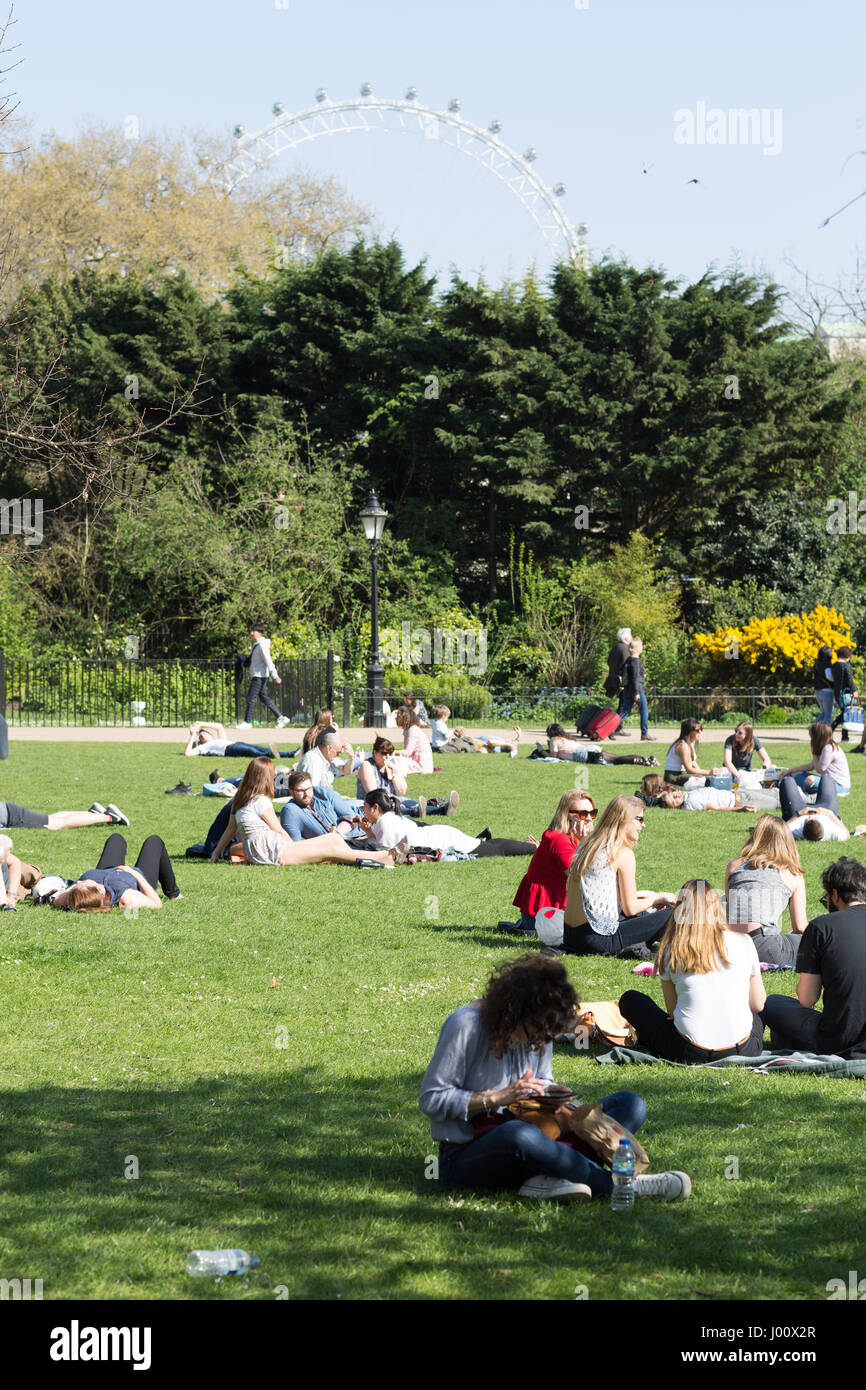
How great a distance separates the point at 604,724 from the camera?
942 inches

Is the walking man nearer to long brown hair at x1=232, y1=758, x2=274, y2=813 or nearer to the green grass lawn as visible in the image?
long brown hair at x1=232, y1=758, x2=274, y2=813

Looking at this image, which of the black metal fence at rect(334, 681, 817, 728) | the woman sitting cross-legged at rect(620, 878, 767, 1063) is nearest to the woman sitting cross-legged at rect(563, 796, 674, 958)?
the woman sitting cross-legged at rect(620, 878, 767, 1063)

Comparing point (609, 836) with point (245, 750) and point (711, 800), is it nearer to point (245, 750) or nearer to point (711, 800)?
point (711, 800)

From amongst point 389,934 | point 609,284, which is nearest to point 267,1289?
point 389,934

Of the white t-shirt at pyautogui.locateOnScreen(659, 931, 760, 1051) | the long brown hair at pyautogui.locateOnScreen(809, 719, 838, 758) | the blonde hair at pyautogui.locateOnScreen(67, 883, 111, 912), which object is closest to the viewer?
the white t-shirt at pyautogui.locateOnScreen(659, 931, 760, 1051)

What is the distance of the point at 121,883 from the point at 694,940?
536 centimetres

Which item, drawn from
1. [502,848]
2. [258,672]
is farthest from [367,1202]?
[258,672]

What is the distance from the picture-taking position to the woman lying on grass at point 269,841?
1230cm

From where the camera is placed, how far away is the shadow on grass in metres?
4.34

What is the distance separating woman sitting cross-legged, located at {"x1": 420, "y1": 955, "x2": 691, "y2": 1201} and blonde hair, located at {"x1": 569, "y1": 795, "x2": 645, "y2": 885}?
370 centimetres

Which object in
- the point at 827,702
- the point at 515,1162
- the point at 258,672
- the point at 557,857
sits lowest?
the point at 515,1162

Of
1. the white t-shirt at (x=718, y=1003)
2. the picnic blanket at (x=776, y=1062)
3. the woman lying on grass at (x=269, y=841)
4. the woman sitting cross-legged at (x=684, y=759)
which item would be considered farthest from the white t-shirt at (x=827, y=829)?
the white t-shirt at (x=718, y=1003)

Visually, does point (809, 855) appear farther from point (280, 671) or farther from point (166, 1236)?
point (280, 671)

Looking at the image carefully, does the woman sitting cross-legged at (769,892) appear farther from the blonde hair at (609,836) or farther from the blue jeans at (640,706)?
the blue jeans at (640,706)
